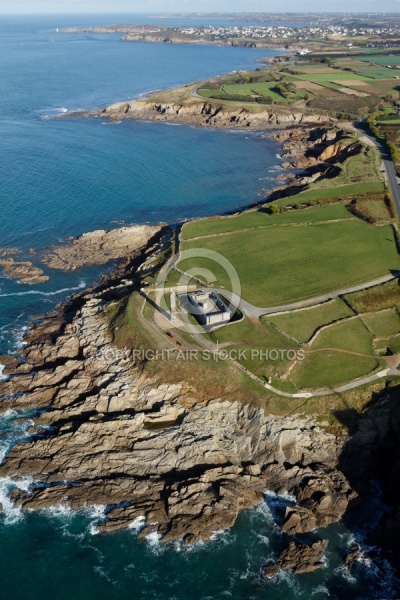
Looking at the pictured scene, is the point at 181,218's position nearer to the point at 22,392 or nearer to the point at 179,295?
the point at 179,295

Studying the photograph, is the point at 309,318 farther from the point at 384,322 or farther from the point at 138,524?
the point at 138,524

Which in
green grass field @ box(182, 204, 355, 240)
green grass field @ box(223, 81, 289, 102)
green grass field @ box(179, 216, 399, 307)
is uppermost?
green grass field @ box(223, 81, 289, 102)

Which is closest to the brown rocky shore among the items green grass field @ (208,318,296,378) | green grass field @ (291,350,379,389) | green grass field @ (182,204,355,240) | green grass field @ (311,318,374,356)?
green grass field @ (291,350,379,389)

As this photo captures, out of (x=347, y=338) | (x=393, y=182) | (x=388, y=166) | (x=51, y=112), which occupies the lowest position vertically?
(x=347, y=338)

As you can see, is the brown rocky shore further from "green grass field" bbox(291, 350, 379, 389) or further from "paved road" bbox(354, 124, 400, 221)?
"paved road" bbox(354, 124, 400, 221)

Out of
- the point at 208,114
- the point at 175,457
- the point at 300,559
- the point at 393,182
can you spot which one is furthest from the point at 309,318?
the point at 208,114

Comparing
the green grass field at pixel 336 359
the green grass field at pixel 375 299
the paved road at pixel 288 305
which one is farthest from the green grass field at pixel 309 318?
the green grass field at pixel 375 299
